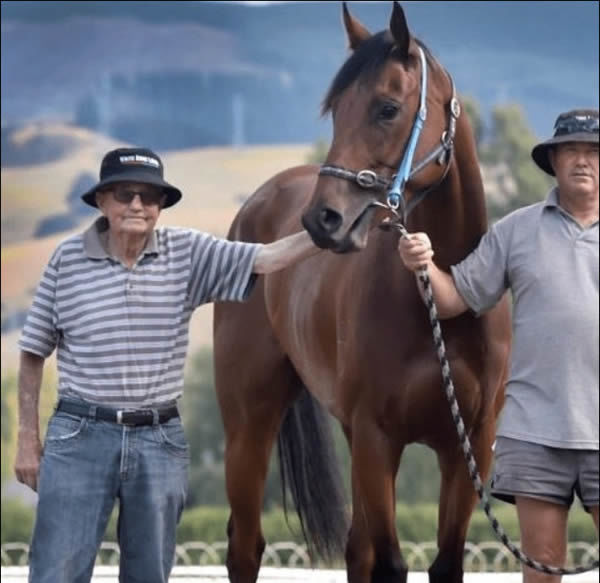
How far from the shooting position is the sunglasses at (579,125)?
383 centimetres

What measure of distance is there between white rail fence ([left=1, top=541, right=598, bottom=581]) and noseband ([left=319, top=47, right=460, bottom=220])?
5.40 meters

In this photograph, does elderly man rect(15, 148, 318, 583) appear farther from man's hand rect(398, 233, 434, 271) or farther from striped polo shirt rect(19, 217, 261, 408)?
man's hand rect(398, 233, 434, 271)

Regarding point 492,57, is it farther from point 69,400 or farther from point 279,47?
point 69,400

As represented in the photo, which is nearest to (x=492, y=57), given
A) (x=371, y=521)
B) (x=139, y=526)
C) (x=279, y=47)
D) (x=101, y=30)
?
(x=279, y=47)

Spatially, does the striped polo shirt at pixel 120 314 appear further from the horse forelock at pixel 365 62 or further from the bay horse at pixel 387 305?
the horse forelock at pixel 365 62

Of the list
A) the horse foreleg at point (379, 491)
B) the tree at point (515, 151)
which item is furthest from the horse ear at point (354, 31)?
the tree at point (515, 151)

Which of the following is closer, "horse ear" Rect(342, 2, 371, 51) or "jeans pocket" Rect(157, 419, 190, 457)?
"jeans pocket" Rect(157, 419, 190, 457)

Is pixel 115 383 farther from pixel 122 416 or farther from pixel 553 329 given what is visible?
pixel 553 329

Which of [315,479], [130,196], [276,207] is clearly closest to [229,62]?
[276,207]

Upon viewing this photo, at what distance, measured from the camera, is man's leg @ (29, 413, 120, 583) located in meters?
4.07

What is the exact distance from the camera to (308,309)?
17.7 ft

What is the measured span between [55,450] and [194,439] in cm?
719

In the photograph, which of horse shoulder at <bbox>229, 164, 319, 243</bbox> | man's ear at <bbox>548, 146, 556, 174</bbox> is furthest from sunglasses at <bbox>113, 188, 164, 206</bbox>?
horse shoulder at <bbox>229, 164, 319, 243</bbox>

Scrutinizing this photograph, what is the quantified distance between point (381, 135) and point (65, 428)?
115 cm
